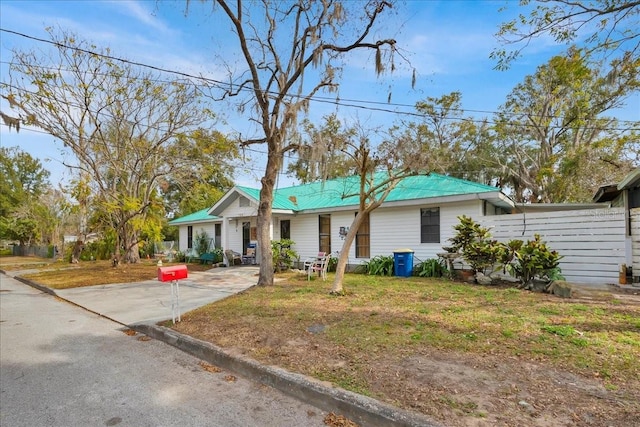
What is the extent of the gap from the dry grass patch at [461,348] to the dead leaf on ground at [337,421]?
1.01ft

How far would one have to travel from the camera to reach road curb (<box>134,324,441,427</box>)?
9.12 feet

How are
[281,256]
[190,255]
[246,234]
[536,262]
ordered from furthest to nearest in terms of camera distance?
[190,255], [246,234], [281,256], [536,262]

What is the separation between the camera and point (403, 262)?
1175 cm

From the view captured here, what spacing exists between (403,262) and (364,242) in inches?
90.5

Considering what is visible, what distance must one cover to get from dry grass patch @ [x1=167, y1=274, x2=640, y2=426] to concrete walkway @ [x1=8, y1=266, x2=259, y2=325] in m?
1.15

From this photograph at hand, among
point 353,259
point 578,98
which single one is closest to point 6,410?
point 353,259

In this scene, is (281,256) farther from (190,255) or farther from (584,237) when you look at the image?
(190,255)

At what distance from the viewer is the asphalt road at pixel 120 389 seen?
10.0 ft

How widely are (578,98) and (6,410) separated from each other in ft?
81.9

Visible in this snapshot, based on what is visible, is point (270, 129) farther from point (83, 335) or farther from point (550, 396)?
point (550, 396)

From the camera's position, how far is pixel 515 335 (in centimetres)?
466

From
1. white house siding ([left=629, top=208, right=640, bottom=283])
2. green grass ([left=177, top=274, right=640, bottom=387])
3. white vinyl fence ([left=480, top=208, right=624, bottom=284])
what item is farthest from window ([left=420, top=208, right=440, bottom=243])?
white house siding ([left=629, top=208, right=640, bottom=283])

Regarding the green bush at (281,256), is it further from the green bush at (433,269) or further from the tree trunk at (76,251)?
the tree trunk at (76,251)


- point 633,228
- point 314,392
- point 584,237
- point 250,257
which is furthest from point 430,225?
point 314,392
